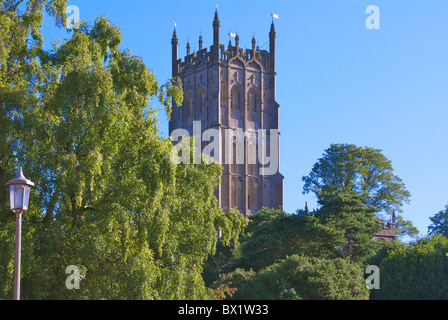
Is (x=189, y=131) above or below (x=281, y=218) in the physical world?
above

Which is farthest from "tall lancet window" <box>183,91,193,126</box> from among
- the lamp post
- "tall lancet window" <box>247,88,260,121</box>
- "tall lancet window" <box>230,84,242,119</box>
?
the lamp post

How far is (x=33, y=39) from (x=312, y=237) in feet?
78.2

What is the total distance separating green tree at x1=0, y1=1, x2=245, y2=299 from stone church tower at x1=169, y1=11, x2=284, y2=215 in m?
67.2

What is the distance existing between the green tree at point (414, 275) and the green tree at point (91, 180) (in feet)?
64.9

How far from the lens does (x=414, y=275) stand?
4506 cm

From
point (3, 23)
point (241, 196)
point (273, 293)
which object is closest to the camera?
point (3, 23)

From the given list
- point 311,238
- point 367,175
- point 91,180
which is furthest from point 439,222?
point 91,180

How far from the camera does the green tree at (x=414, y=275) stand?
4425 centimetres

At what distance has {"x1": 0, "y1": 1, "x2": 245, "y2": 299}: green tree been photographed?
24359mm

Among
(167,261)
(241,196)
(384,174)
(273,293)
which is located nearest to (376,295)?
(273,293)

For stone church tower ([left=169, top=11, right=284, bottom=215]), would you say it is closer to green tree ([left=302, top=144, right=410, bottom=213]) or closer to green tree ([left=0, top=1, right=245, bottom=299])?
green tree ([left=302, top=144, right=410, bottom=213])

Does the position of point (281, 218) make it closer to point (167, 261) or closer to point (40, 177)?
point (167, 261)

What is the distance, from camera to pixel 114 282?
25062 millimetres

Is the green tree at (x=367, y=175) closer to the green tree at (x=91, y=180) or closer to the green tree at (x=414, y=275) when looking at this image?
the green tree at (x=414, y=275)
